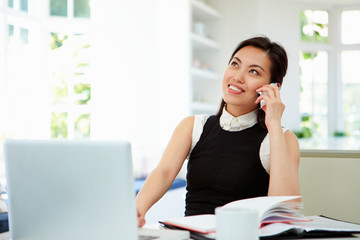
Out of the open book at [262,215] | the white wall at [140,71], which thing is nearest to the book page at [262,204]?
the open book at [262,215]

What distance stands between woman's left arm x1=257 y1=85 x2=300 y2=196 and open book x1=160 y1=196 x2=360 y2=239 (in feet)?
0.86

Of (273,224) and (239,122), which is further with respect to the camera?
(239,122)

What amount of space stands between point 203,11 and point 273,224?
188 inches

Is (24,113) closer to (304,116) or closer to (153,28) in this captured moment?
(153,28)

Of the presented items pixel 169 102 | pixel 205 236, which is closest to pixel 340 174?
pixel 205 236

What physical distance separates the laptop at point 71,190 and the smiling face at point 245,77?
751mm

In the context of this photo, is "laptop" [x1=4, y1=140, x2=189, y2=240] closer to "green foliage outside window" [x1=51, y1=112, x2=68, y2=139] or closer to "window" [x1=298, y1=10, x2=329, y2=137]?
"green foliage outside window" [x1=51, y1=112, x2=68, y2=139]

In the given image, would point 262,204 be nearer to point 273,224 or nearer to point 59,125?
point 273,224

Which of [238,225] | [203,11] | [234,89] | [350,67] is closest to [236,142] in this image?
[234,89]

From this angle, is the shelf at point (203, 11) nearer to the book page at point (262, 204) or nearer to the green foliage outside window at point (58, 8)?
the green foliage outside window at point (58, 8)

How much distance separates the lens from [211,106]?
18.8 feet

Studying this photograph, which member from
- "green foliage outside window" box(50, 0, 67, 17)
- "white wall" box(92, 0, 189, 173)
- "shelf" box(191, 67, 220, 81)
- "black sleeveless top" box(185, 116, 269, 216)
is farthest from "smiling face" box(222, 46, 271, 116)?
"shelf" box(191, 67, 220, 81)

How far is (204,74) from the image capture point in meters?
5.44

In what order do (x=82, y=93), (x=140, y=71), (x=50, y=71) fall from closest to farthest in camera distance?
(x=50, y=71), (x=82, y=93), (x=140, y=71)
